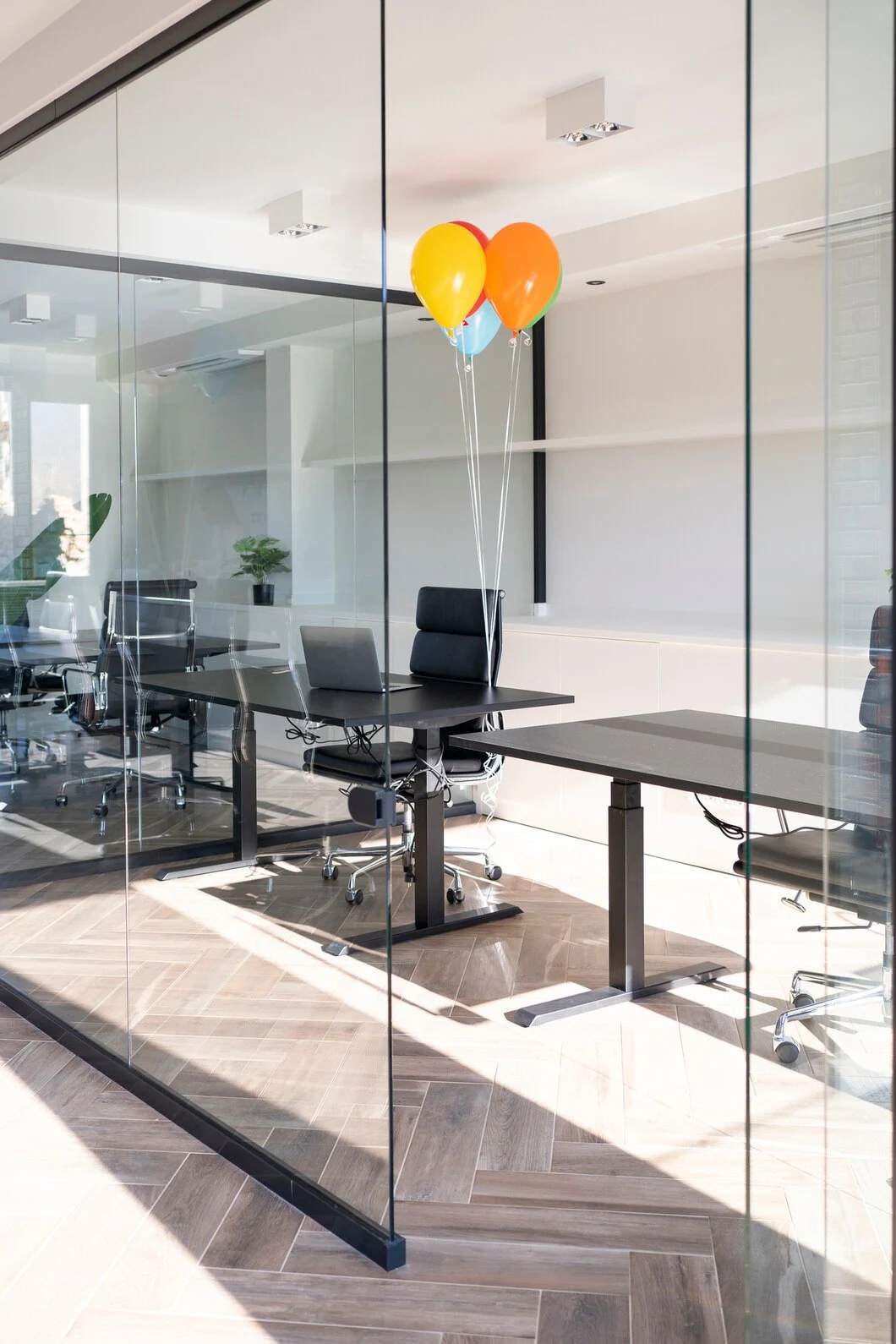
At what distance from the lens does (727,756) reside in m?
3.52

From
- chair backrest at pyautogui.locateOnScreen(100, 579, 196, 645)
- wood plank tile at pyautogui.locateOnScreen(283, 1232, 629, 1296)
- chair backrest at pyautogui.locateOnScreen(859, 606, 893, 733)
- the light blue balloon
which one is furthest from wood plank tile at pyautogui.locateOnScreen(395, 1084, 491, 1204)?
the light blue balloon

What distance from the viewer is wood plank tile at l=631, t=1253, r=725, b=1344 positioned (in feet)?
7.25

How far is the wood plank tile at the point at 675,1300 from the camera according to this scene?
221 cm

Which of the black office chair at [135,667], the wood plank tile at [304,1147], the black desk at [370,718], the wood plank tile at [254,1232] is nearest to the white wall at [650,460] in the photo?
the black desk at [370,718]

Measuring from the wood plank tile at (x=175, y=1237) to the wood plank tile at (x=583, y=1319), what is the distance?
687 mm

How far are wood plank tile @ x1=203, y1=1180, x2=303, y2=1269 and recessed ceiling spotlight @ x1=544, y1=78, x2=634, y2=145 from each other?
3487 millimetres

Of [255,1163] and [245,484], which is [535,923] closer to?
[255,1163]

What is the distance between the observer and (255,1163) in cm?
280

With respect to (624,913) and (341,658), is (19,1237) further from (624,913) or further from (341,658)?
(624,913)

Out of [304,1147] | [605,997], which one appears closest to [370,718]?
[304,1147]

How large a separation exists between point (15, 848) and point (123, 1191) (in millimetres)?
1504

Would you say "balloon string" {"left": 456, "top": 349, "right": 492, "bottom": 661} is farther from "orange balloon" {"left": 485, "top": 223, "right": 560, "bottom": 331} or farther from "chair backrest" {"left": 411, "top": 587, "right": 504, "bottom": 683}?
"orange balloon" {"left": 485, "top": 223, "right": 560, "bottom": 331}

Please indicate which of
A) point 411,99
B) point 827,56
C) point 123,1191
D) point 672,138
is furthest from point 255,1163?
point 672,138

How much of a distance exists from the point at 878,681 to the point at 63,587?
2693 mm
